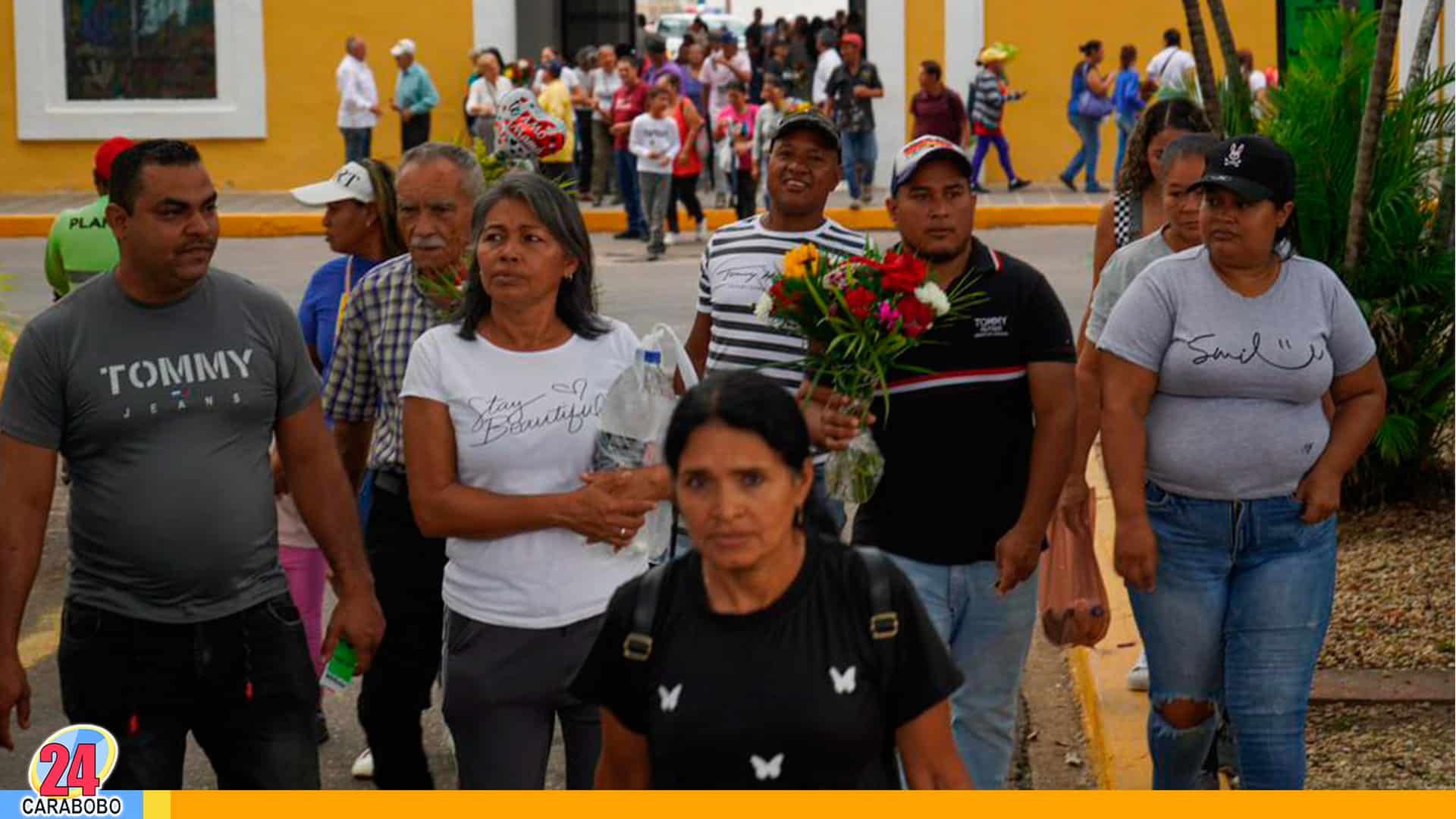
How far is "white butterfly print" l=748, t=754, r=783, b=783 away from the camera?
361cm

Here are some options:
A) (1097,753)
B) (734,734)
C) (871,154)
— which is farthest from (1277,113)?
(871,154)

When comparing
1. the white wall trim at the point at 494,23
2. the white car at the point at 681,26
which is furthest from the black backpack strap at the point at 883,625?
the white car at the point at 681,26

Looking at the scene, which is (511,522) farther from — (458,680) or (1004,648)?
(1004,648)

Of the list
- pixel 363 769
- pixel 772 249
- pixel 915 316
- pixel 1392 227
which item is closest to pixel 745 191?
A: pixel 1392 227

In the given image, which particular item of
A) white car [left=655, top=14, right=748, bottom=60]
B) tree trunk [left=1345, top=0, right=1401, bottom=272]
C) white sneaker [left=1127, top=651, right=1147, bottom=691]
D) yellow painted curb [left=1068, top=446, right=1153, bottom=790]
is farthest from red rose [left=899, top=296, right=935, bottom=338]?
white car [left=655, top=14, right=748, bottom=60]

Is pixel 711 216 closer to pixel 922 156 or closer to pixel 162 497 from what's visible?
pixel 922 156

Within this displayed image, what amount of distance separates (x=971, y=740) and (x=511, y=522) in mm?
1382

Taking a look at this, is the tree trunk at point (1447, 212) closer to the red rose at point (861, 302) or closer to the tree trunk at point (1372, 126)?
the tree trunk at point (1372, 126)

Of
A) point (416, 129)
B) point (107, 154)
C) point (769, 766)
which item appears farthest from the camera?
point (416, 129)

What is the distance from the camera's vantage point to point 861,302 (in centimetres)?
523

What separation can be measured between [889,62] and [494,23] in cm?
515

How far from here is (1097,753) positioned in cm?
712

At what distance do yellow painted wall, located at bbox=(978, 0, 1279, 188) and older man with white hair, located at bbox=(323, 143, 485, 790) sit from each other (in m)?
23.2

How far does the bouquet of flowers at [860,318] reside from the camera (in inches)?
206
